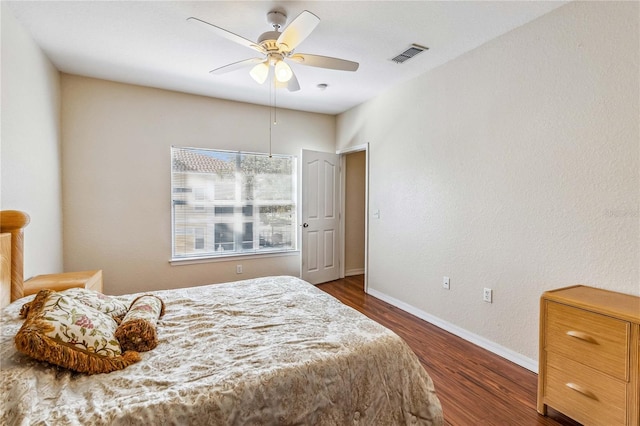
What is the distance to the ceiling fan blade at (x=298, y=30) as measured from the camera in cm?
170

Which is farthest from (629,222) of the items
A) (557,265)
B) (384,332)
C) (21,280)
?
(21,280)

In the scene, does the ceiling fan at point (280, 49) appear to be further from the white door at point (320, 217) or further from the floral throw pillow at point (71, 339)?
the white door at point (320, 217)

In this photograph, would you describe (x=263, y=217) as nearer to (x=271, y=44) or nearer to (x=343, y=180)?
(x=343, y=180)

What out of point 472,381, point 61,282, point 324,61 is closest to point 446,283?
point 472,381

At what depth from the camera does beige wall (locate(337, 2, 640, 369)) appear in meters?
1.87

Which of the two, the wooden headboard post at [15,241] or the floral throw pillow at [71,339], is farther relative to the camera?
the wooden headboard post at [15,241]

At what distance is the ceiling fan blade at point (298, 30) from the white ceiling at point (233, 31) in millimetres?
346

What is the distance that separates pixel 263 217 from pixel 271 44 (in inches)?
107

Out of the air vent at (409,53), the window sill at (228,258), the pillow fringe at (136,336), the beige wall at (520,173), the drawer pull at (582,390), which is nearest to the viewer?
the pillow fringe at (136,336)

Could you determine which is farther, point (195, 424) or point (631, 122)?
point (631, 122)

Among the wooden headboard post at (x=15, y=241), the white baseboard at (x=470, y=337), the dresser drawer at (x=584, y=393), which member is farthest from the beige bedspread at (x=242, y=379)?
the white baseboard at (x=470, y=337)

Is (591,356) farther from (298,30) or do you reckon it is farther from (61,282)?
(61,282)

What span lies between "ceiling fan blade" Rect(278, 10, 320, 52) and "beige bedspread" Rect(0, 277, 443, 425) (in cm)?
171

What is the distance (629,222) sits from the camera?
1.81m
